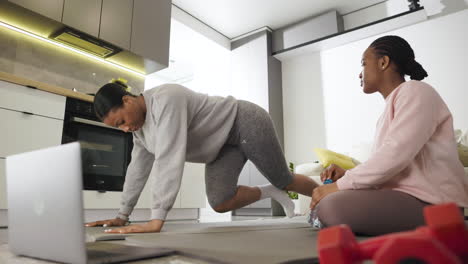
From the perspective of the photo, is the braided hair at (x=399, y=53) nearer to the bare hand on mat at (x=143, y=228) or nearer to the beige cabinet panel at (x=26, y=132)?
the bare hand on mat at (x=143, y=228)

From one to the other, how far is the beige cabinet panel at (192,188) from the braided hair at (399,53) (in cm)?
255

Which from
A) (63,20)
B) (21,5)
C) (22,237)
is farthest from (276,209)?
(22,237)

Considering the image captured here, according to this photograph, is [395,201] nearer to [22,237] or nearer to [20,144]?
[22,237]

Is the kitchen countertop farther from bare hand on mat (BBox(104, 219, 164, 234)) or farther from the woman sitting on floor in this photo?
the woman sitting on floor

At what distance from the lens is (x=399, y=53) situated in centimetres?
121

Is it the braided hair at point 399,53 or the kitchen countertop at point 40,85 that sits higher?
the kitchen countertop at point 40,85

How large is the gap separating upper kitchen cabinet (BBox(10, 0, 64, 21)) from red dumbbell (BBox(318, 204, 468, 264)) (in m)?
2.88

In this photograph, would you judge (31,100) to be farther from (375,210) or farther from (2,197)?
(375,210)

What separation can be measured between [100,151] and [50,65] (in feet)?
3.62

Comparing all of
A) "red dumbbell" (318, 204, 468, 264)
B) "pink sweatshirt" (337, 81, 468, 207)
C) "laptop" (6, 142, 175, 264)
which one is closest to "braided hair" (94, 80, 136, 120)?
"laptop" (6, 142, 175, 264)

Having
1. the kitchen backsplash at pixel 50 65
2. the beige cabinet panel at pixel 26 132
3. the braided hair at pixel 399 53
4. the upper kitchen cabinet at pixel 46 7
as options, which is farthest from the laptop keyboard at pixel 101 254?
the kitchen backsplash at pixel 50 65

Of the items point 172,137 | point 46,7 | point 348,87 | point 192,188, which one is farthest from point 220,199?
point 348,87

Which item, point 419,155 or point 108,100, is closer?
point 419,155

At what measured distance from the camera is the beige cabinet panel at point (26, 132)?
2135 millimetres
